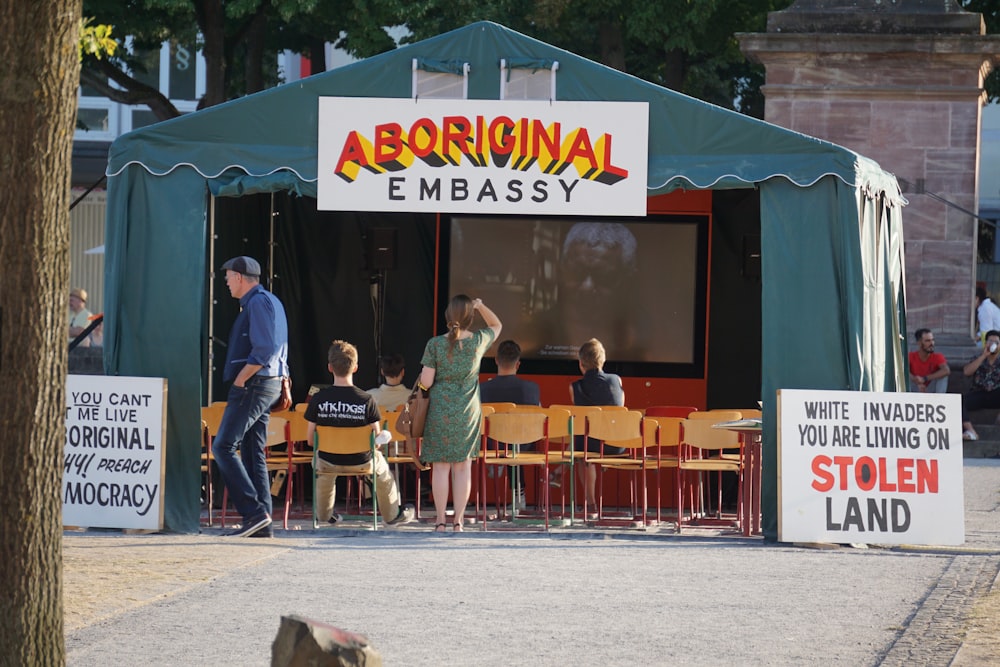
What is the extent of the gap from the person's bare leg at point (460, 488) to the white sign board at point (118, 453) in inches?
76.4

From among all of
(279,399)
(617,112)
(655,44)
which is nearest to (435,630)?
(279,399)

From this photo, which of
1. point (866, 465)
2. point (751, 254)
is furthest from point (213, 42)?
point (866, 465)

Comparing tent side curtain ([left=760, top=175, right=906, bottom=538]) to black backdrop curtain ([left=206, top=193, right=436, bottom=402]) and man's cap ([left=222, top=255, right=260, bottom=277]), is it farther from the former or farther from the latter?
black backdrop curtain ([left=206, top=193, right=436, bottom=402])

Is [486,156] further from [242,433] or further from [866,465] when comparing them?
[866,465]

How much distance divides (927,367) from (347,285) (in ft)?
22.8

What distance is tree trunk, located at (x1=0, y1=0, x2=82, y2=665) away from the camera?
5379 mm

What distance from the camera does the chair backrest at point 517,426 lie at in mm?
11766

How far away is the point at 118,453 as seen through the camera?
1134 cm

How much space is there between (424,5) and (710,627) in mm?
16805

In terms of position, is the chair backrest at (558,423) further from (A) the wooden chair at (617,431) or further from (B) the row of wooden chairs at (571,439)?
(A) the wooden chair at (617,431)

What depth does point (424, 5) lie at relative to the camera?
2347 centimetres

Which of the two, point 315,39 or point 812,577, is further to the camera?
point 315,39

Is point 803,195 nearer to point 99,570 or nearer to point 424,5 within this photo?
point 99,570

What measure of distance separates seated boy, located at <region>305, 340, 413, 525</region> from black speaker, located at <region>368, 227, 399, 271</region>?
3165 millimetres
